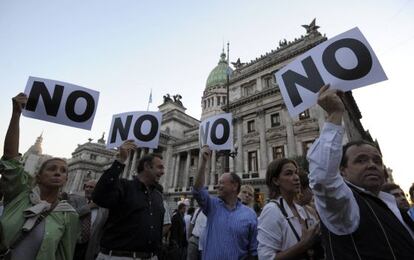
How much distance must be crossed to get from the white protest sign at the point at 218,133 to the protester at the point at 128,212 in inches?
83.2

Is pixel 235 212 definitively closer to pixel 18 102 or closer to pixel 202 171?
pixel 202 171

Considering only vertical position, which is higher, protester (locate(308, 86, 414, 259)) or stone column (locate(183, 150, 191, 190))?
stone column (locate(183, 150, 191, 190))

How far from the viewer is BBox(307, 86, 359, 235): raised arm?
140cm

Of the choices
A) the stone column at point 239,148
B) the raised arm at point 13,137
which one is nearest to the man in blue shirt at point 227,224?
the raised arm at point 13,137

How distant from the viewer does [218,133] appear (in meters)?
5.27

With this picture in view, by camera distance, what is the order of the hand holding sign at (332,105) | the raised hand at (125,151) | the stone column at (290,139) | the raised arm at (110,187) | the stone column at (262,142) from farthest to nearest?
the stone column at (262,142), the stone column at (290,139), the raised hand at (125,151), the raised arm at (110,187), the hand holding sign at (332,105)

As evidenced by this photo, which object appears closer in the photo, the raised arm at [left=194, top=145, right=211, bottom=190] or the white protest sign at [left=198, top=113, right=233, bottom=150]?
the raised arm at [left=194, top=145, right=211, bottom=190]

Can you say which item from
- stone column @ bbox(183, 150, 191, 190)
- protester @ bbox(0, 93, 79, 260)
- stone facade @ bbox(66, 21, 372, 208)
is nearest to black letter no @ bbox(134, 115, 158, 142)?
protester @ bbox(0, 93, 79, 260)

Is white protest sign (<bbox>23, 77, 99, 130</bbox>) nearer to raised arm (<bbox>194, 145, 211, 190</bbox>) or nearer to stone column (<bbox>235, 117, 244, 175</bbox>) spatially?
raised arm (<bbox>194, 145, 211, 190</bbox>)

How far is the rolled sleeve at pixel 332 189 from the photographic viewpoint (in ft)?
4.58

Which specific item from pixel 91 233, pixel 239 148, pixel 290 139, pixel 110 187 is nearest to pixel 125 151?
pixel 110 187

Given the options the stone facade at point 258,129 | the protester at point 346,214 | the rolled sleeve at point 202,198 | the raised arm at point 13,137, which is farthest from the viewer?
the stone facade at point 258,129

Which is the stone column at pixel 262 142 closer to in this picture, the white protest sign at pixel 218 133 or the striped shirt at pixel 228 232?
the white protest sign at pixel 218 133

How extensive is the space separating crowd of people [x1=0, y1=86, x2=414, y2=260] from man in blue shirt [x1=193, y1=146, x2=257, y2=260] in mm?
13
